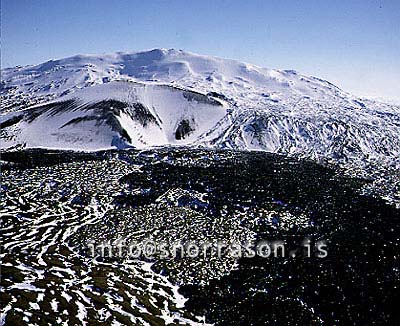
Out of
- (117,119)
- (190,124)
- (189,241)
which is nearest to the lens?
(189,241)

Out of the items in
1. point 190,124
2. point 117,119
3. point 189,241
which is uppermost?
point 117,119

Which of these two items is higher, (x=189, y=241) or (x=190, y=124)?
(x=190, y=124)

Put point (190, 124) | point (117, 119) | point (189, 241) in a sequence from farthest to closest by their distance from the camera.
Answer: point (190, 124) < point (117, 119) < point (189, 241)

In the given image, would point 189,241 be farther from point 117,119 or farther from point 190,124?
point 190,124

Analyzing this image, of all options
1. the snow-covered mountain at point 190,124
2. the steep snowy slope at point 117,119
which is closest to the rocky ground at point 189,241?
the steep snowy slope at point 117,119

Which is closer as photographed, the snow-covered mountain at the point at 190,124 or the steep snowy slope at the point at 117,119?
the steep snowy slope at the point at 117,119

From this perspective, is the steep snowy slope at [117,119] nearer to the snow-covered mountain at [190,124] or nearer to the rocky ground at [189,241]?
the snow-covered mountain at [190,124]

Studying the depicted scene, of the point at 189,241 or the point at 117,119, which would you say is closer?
the point at 189,241

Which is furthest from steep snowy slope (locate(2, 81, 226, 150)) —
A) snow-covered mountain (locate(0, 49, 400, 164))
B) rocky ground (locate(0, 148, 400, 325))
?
rocky ground (locate(0, 148, 400, 325))

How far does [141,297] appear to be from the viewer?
27.6 m

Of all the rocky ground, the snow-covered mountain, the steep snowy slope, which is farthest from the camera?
the snow-covered mountain

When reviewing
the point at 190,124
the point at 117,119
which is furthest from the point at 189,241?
the point at 190,124

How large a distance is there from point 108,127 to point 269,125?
40888mm

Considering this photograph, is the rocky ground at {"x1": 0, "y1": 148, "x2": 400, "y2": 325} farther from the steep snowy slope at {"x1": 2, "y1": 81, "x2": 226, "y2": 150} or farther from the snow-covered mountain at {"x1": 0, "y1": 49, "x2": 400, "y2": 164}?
the snow-covered mountain at {"x1": 0, "y1": 49, "x2": 400, "y2": 164}
